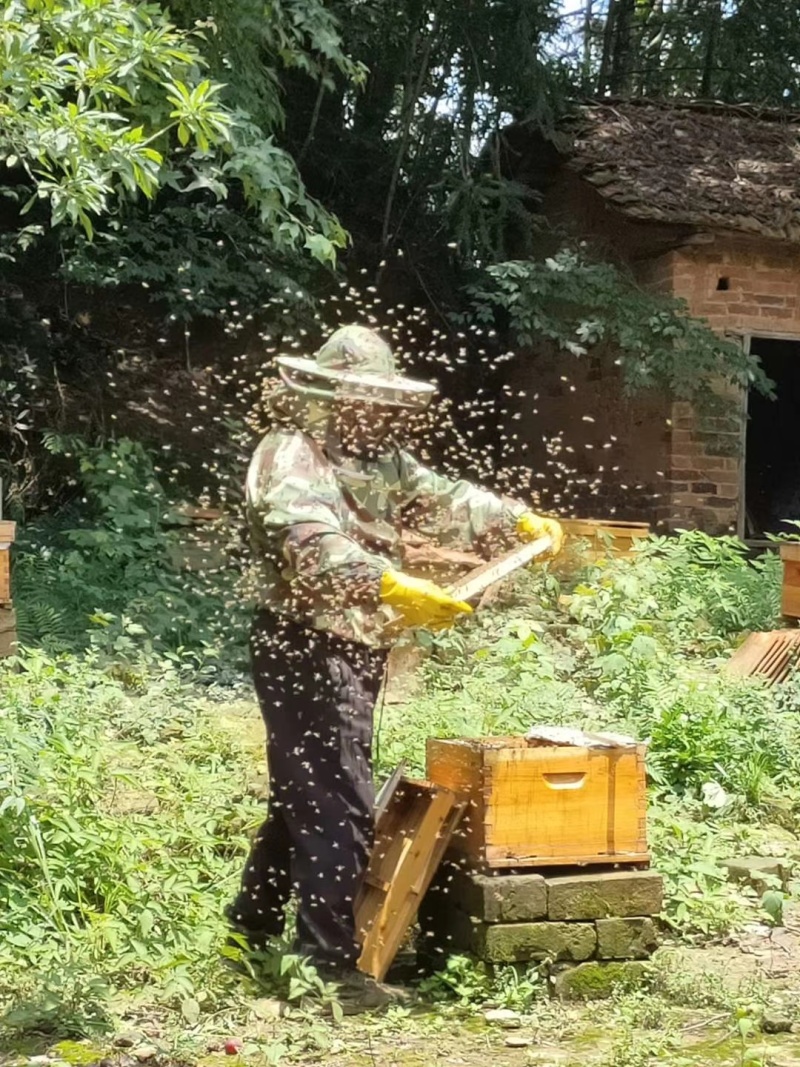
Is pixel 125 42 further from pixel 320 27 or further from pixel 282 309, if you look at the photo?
pixel 282 309

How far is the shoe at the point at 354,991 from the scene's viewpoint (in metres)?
3.69

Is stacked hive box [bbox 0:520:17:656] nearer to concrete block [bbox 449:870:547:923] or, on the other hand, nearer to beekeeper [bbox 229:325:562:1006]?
beekeeper [bbox 229:325:562:1006]

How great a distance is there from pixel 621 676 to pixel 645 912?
2738 millimetres

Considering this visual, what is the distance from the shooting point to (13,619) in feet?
22.5

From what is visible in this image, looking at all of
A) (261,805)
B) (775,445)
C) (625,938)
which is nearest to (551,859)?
(625,938)

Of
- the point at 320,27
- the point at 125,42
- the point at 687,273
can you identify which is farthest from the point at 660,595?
the point at 125,42

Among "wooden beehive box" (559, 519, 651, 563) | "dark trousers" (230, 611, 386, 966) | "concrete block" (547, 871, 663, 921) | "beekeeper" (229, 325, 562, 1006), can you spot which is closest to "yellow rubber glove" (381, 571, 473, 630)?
"beekeeper" (229, 325, 562, 1006)

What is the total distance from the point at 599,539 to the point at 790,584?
134cm

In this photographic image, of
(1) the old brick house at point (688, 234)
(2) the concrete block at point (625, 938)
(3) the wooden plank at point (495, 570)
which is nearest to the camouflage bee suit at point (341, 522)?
(3) the wooden plank at point (495, 570)

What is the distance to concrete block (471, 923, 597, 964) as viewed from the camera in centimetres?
381

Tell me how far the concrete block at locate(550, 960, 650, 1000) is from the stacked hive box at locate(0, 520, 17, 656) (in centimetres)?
384

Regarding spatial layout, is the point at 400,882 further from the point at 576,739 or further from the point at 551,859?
the point at 576,739

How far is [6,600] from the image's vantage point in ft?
22.3

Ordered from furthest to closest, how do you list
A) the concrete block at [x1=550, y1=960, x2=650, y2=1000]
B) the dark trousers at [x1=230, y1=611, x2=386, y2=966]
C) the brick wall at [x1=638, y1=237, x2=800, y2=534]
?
the brick wall at [x1=638, y1=237, x2=800, y2=534] < the concrete block at [x1=550, y1=960, x2=650, y2=1000] < the dark trousers at [x1=230, y1=611, x2=386, y2=966]
